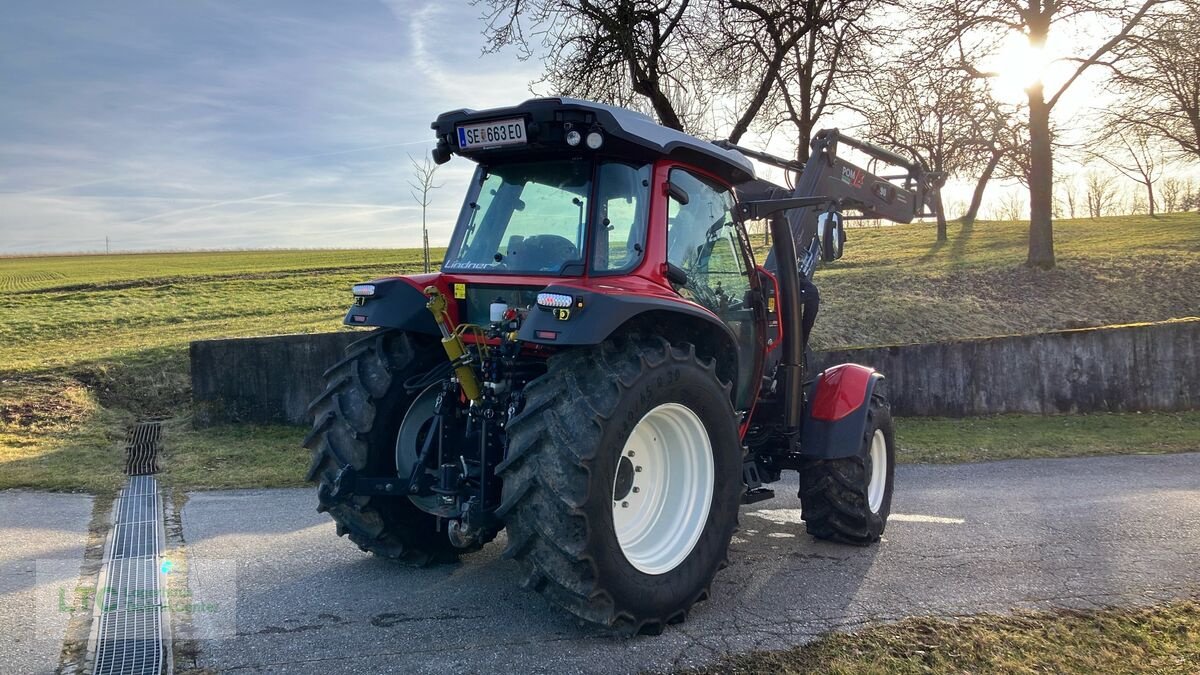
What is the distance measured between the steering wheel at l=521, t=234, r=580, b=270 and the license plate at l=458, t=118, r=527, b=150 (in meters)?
0.55

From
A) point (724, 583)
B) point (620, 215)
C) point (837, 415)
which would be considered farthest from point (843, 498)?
point (620, 215)

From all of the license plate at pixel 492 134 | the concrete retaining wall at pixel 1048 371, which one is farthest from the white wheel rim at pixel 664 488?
the concrete retaining wall at pixel 1048 371

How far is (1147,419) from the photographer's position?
11.6 metres

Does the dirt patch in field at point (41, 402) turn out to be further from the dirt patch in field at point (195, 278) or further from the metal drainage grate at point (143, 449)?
the dirt patch in field at point (195, 278)

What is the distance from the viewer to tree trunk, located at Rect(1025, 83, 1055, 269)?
66.2 ft

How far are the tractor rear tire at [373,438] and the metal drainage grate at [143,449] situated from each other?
14.1ft

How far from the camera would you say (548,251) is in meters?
4.88

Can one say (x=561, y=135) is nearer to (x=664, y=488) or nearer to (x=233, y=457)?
(x=664, y=488)

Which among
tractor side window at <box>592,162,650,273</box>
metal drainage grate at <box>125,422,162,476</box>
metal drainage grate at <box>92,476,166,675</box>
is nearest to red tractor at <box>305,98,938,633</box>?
tractor side window at <box>592,162,650,273</box>

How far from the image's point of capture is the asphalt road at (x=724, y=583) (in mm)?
4031

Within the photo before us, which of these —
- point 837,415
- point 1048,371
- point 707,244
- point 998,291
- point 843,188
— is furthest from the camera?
point 998,291

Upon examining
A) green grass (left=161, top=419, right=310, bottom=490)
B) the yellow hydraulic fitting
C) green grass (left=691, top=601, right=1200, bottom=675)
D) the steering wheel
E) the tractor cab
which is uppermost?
the tractor cab

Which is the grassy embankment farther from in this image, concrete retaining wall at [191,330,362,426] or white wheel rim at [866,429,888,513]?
white wheel rim at [866,429,888,513]

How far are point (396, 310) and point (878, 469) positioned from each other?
3.73 m
